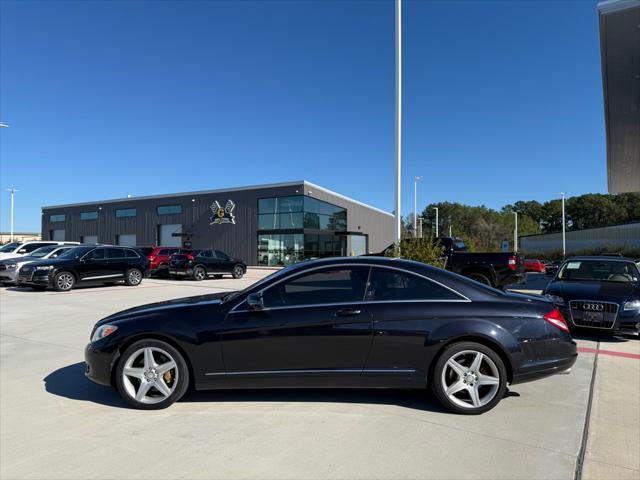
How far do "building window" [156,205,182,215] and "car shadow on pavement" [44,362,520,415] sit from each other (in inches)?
1714

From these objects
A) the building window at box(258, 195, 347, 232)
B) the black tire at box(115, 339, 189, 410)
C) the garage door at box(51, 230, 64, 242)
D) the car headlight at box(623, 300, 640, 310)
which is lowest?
the black tire at box(115, 339, 189, 410)

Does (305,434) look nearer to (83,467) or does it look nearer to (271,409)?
(271,409)

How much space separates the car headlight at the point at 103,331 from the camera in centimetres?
420

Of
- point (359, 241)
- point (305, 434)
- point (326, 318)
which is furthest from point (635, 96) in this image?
point (359, 241)

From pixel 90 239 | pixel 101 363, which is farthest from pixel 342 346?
pixel 90 239

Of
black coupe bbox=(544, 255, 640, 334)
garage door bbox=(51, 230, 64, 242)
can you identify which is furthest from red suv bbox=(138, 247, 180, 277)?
garage door bbox=(51, 230, 64, 242)

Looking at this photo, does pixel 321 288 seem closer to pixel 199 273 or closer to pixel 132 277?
pixel 132 277

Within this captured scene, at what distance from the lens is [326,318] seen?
13.3 feet

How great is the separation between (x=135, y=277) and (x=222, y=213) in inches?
1025

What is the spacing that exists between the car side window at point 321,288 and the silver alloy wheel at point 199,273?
18.5m

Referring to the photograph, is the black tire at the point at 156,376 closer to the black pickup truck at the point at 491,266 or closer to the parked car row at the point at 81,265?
the black pickup truck at the point at 491,266

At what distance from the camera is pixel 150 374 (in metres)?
4.10

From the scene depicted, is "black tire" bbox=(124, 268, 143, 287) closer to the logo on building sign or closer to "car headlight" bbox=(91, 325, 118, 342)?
"car headlight" bbox=(91, 325, 118, 342)

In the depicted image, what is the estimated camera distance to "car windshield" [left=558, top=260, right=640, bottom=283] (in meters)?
8.62
